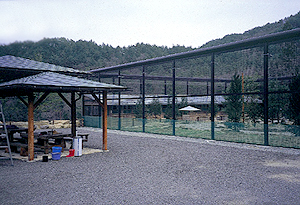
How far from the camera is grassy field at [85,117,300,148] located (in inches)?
565

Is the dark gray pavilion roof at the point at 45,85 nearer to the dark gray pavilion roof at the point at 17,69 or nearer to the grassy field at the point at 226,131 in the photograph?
the dark gray pavilion roof at the point at 17,69

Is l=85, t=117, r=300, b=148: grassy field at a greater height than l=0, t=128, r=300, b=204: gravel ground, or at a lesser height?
greater

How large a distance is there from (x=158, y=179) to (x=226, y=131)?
9.65m

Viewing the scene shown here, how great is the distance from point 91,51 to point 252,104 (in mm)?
51002

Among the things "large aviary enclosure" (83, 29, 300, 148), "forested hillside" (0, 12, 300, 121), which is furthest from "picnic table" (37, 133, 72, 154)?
"forested hillside" (0, 12, 300, 121)

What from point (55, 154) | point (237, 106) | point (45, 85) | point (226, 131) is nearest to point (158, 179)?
point (55, 154)

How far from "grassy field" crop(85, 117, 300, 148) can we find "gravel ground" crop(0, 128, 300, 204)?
1650mm

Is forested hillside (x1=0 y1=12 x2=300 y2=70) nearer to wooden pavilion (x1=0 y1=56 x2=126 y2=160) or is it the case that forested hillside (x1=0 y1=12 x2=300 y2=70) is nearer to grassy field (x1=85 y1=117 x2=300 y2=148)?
grassy field (x1=85 y1=117 x2=300 y2=148)

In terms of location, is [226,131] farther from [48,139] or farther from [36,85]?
[36,85]

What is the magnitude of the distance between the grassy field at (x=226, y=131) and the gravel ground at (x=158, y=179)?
165 cm

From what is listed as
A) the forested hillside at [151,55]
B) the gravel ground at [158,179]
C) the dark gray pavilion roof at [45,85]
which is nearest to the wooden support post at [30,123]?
the dark gray pavilion roof at [45,85]

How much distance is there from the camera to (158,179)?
323 inches

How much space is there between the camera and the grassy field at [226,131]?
47.1ft

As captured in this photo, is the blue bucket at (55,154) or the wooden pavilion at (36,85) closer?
the wooden pavilion at (36,85)
